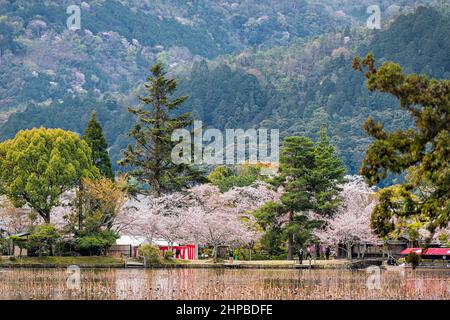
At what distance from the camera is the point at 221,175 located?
4306 inches

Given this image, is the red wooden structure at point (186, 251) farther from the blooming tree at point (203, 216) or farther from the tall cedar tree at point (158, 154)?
the tall cedar tree at point (158, 154)

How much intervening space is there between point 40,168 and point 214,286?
29273mm

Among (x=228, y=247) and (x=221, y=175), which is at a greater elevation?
(x=221, y=175)

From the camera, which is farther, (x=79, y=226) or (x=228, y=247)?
(x=228, y=247)

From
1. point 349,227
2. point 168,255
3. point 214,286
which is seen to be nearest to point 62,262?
point 168,255

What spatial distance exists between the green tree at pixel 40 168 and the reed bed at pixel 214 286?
46.1ft

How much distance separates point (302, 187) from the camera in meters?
73.4

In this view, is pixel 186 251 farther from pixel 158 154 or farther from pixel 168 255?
pixel 158 154

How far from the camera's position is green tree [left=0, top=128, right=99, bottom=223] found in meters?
68.9

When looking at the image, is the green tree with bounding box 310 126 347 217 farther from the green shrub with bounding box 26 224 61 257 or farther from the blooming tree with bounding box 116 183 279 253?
the green shrub with bounding box 26 224 61 257

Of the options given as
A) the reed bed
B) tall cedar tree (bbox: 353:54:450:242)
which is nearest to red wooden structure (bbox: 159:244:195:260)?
the reed bed
